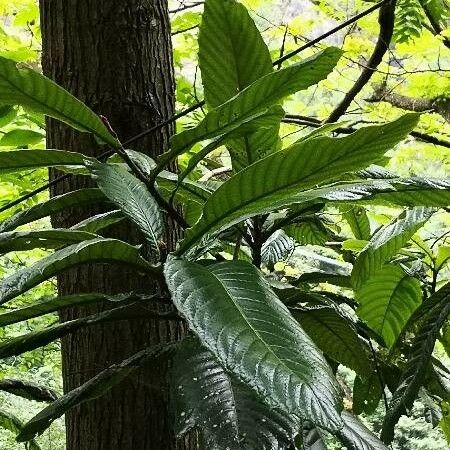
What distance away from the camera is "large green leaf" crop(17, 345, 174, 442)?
1.94ft

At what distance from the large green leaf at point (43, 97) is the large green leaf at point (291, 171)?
5.5 inches

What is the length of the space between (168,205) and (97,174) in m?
0.09

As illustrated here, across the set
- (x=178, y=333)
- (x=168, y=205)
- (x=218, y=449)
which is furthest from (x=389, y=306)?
(x=218, y=449)

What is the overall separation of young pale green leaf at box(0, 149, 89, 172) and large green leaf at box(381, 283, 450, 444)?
449mm

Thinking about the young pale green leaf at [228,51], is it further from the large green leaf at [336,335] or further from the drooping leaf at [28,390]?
the drooping leaf at [28,390]

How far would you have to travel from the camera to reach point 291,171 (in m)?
0.52

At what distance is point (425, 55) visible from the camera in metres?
2.31

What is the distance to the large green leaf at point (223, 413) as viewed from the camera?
0.46m

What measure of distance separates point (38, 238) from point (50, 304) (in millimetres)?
66

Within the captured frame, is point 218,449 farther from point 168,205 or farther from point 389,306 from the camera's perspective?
point 389,306

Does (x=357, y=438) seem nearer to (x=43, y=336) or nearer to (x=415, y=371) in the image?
(x=415, y=371)

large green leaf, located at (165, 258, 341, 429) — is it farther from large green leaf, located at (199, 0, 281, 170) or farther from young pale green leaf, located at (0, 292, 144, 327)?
large green leaf, located at (199, 0, 281, 170)

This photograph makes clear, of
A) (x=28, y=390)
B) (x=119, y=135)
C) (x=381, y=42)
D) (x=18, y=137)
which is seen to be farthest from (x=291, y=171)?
(x=381, y=42)

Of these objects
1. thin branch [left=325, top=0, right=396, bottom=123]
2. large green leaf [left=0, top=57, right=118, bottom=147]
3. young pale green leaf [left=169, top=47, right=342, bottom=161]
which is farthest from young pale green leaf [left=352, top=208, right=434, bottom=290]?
thin branch [left=325, top=0, right=396, bottom=123]
